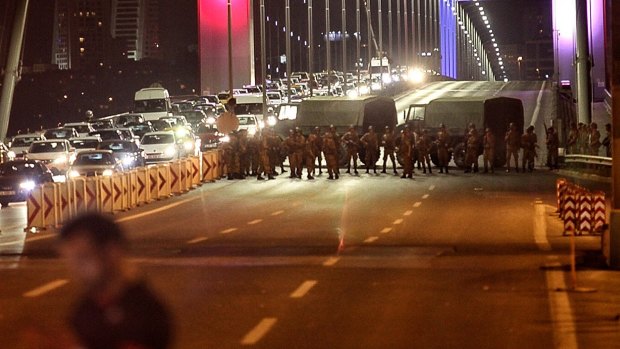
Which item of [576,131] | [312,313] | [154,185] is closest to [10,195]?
[154,185]

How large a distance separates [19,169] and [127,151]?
11.6 meters

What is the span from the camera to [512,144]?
47.0 m

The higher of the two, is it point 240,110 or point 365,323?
point 240,110

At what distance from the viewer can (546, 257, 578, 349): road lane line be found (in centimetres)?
1367

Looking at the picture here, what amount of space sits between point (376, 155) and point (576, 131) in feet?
24.1

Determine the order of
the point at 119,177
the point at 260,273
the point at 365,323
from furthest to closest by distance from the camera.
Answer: the point at 119,177, the point at 260,273, the point at 365,323

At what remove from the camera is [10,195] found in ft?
125

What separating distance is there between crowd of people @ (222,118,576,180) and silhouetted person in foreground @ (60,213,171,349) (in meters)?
40.0

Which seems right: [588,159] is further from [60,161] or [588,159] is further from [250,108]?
[250,108]

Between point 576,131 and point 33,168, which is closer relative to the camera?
point 33,168

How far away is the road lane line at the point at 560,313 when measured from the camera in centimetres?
1367

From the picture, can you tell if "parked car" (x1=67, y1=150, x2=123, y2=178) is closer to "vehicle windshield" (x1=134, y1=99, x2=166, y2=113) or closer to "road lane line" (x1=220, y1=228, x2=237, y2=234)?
"road lane line" (x1=220, y1=228, x2=237, y2=234)

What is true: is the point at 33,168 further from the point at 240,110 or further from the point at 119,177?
the point at 240,110

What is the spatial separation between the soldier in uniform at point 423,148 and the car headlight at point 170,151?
11.5m
